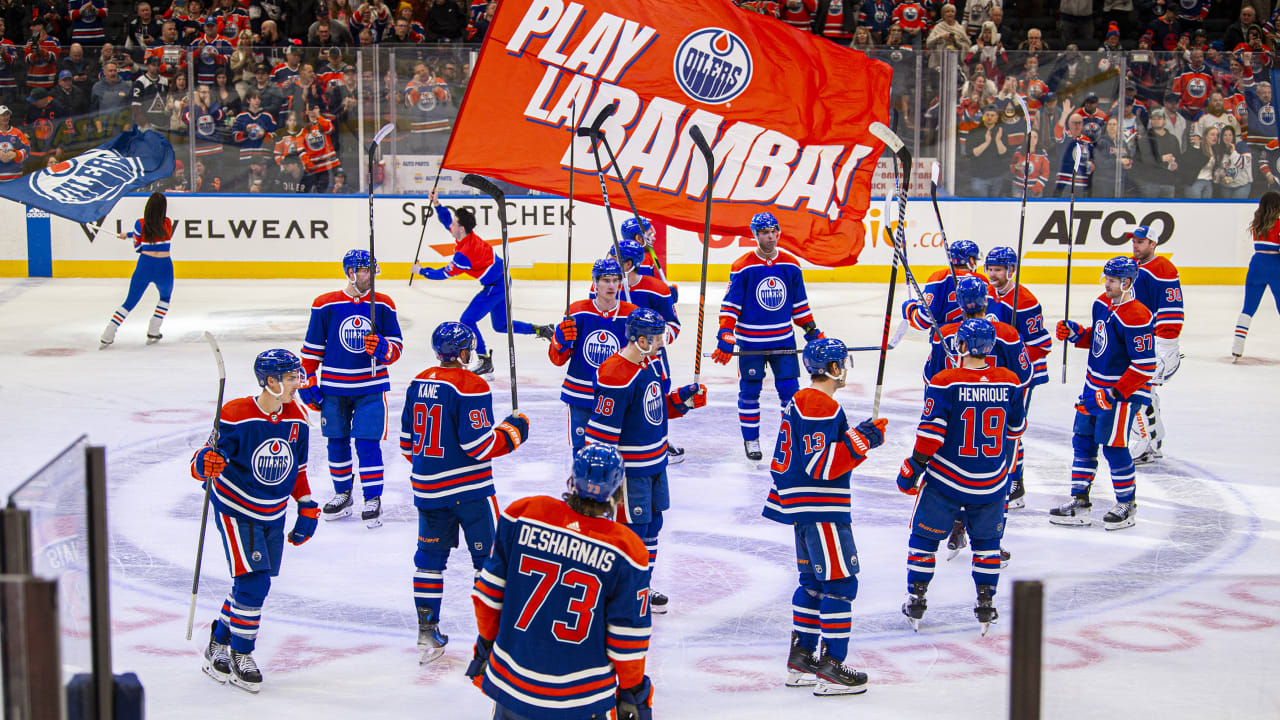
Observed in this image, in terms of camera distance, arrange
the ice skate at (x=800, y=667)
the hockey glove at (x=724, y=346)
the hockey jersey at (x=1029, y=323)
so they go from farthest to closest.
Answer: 1. the hockey glove at (x=724, y=346)
2. the hockey jersey at (x=1029, y=323)
3. the ice skate at (x=800, y=667)

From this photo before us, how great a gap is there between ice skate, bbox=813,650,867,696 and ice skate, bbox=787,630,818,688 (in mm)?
38

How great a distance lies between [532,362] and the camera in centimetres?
1152

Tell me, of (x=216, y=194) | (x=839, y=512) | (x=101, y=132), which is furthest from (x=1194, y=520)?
(x=101, y=132)

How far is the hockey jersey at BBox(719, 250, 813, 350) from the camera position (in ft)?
26.8

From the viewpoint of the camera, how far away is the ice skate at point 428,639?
5.02 meters

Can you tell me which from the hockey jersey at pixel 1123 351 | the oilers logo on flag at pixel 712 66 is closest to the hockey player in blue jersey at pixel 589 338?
the hockey jersey at pixel 1123 351

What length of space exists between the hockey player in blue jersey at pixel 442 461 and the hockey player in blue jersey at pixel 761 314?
3197 mm

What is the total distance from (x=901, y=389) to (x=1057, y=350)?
9.44 ft

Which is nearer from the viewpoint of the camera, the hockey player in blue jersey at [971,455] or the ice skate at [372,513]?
the hockey player in blue jersey at [971,455]

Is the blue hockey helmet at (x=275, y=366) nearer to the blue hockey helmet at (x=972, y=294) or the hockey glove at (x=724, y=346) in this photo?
the blue hockey helmet at (x=972, y=294)

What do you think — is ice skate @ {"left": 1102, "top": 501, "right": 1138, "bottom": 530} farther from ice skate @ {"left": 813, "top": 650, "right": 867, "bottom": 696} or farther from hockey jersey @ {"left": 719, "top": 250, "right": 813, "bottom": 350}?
ice skate @ {"left": 813, "top": 650, "right": 867, "bottom": 696}

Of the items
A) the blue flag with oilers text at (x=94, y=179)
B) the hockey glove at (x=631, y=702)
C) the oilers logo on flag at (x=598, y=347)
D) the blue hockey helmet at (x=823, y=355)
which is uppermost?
the blue flag with oilers text at (x=94, y=179)

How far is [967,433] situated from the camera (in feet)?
17.1

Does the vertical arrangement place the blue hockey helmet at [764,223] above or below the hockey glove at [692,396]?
above
